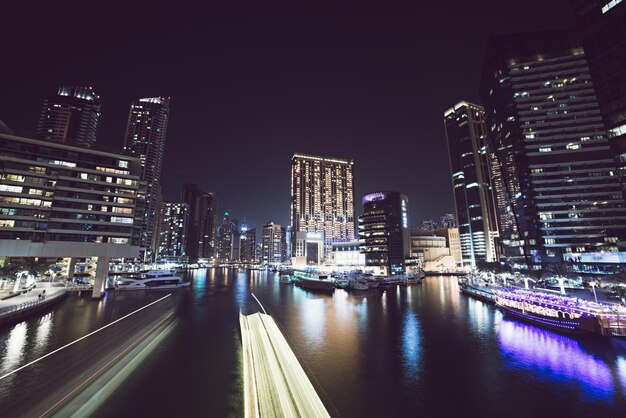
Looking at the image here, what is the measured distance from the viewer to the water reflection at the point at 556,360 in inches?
850

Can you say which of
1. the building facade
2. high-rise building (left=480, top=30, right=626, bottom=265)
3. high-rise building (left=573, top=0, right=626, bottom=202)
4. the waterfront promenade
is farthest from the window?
high-rise building (left=480, top=30, right=626, bottom=265)

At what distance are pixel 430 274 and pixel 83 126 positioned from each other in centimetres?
24889

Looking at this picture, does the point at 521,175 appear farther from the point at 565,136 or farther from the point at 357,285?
the point at 357,285

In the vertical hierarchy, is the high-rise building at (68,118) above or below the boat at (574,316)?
above

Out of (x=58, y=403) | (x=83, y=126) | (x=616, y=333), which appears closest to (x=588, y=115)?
(x=616, y=333)

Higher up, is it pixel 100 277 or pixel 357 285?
pixel 100 277

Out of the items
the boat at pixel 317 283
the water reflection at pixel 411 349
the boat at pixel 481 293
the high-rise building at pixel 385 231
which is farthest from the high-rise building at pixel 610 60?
the high-rise building at pixel 385 231

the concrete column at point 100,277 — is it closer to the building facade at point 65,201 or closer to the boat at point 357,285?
the building facade at point 65,201

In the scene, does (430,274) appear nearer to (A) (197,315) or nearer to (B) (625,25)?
(B) (625,25)

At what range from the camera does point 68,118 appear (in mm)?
180000

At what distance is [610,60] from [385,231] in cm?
11066

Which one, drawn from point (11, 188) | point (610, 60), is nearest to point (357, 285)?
point (11, 188)

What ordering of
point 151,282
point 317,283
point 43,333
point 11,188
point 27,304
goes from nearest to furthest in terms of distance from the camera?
1. point 43,333
2. point 27,304
3. point 11,188
4. point 151,282
5. point 317,283

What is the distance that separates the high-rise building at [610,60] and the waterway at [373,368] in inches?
2585
